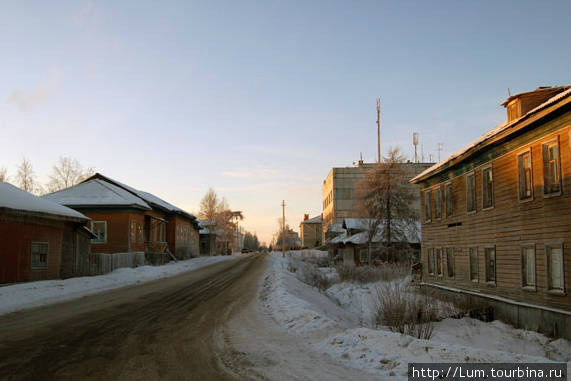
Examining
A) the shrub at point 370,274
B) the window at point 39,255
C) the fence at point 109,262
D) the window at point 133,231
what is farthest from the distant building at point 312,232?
the window at point 39,255

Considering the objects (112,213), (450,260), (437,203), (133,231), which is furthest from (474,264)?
(112,213)

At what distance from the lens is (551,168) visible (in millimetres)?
14234

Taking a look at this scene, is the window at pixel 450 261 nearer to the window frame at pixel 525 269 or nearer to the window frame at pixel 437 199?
the window frame at pixel 437 199

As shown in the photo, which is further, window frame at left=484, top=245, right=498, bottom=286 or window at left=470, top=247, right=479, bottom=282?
window at left=470, top=247, right=479, bottom=282

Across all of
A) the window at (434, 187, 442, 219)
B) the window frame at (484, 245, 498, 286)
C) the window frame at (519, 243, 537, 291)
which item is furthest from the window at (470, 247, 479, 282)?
the window at (434, 187, 442, 219)

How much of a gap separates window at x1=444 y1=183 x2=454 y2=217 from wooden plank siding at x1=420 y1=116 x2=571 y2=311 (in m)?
0.30

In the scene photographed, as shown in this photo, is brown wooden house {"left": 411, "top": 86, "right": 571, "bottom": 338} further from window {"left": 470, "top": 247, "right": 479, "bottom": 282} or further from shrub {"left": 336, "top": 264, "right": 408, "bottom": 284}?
shrub {"left": 336, "top": 264, "right": 408, "bottom": 284}

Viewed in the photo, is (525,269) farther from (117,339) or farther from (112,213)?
(112,213)

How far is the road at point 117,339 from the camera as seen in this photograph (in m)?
6.99

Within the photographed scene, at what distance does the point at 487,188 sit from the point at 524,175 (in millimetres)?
2893

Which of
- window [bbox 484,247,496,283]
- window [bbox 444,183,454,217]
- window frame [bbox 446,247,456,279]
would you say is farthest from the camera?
window [bbox 444,183,454,217]

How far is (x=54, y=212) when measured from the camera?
22.0 meters

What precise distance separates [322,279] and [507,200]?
12602 mm

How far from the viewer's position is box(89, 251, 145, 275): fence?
85.5 ft
